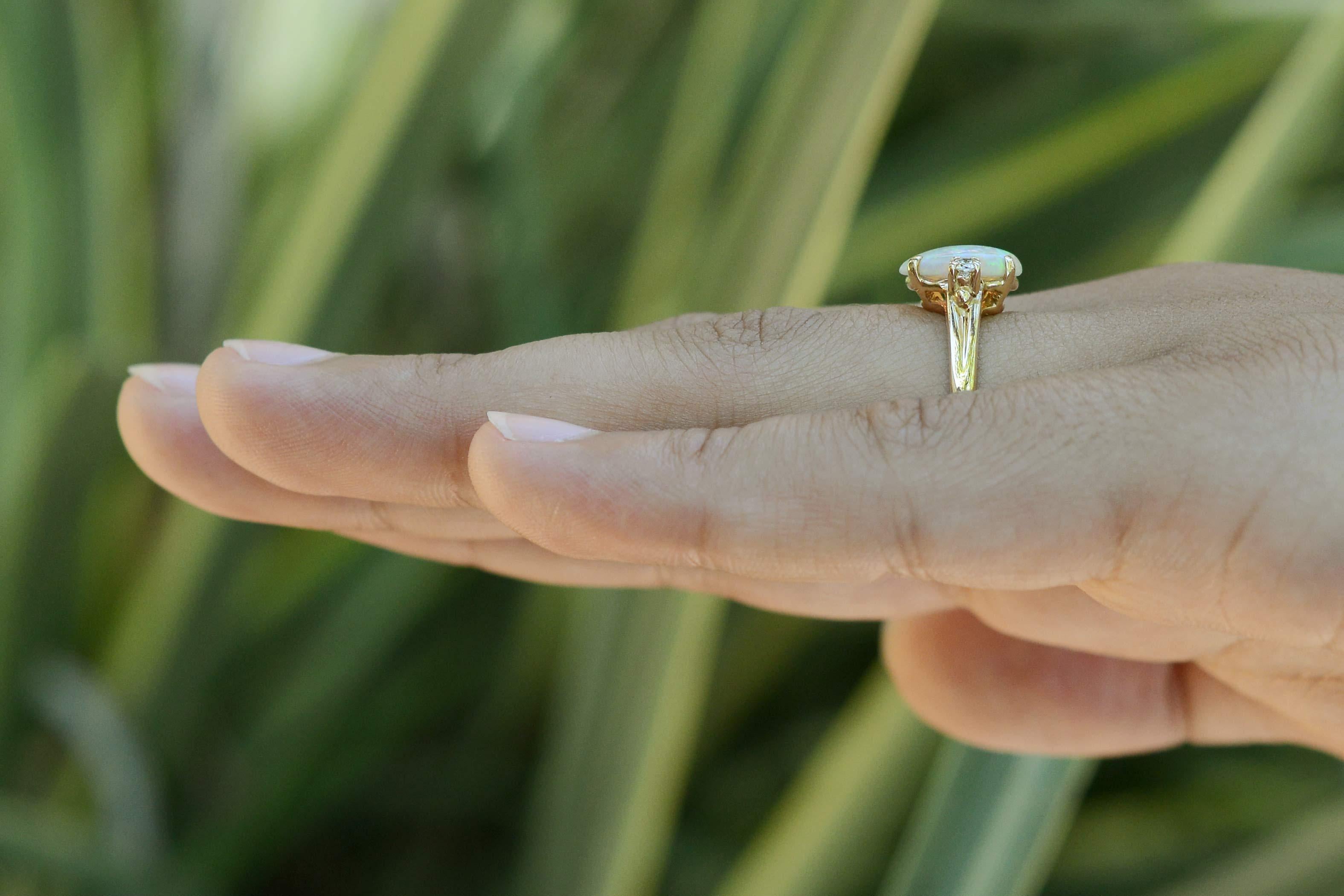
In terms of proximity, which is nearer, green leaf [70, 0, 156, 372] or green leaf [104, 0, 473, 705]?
green leaf [104, 0, 473, 705]

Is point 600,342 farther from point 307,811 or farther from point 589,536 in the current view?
point 307,811

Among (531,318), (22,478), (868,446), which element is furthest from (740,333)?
(22,478)

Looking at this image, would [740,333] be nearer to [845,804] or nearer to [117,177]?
[845,804]

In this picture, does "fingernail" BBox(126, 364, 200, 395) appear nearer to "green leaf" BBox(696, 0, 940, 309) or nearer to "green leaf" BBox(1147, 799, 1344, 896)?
"green leaf" BBox(696, 0, 940, 309)

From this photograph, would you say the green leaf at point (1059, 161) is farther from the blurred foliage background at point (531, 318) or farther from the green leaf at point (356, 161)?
the green leaf at point (356, 161)

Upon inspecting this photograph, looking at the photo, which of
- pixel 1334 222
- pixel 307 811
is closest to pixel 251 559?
pixel 307 811

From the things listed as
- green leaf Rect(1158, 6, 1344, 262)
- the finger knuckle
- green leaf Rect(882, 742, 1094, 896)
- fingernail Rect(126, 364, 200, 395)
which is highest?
green leaf Rect(1158, 6, 1344, 262)

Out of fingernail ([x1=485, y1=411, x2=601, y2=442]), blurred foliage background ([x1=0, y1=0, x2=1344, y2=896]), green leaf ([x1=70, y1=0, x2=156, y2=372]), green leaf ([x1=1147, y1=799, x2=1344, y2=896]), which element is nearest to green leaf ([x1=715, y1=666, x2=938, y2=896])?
blurred foliage background ([x1=0, y1=0, x2=1344, y2=896])
